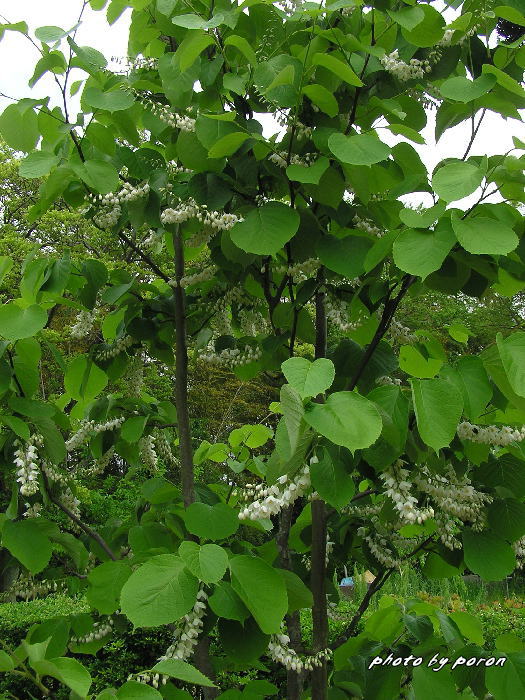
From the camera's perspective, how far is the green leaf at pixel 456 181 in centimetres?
133

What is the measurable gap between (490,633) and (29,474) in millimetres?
5000

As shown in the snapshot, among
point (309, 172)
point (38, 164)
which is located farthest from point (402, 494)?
point (38, 164)

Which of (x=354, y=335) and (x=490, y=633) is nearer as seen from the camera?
(x=354, y=335)

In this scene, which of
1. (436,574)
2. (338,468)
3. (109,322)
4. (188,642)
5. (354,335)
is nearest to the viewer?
(338,468)

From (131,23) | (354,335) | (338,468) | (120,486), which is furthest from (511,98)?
(120,486)

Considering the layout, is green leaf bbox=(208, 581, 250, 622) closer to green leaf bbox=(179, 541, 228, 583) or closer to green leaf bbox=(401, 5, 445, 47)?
green leaf bbox=(179, 541, 228, 583)

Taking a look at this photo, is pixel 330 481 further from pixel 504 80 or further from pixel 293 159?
pixel 504 80

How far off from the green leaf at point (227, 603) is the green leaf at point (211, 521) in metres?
0.20

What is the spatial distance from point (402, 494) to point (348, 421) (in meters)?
0.36

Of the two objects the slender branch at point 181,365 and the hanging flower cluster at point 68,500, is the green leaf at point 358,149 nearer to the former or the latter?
the slender branch at point 181,365

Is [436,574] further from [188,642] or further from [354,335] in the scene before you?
[188,642]

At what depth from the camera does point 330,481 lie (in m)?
1.40

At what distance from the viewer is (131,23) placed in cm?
216

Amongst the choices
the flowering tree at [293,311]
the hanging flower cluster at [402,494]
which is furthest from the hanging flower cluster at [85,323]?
the hanging flower cluster at [402,494]
